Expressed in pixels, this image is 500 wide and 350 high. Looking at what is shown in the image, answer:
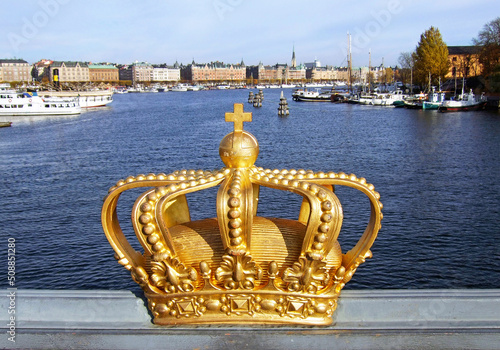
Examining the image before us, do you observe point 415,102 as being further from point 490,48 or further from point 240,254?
point 240,254

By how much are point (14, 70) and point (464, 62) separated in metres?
119

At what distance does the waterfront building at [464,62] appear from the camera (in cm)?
8225

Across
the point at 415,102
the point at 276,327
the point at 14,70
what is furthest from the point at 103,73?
the point at 276,327

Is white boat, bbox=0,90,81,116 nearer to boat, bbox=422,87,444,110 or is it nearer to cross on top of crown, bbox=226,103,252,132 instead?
boat, bbox=422,87,444,110

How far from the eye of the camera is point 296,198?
19547 mm

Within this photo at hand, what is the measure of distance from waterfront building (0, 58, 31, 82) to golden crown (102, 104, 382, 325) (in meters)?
146

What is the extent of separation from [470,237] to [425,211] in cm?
269

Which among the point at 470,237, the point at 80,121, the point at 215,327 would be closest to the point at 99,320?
the point at 215,327

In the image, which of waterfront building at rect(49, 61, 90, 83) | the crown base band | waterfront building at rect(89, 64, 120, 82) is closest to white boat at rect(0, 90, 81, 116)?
the crown base band

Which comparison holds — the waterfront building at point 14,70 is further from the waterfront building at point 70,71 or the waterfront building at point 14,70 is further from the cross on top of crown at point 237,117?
the cross on top of crown at point 237,117

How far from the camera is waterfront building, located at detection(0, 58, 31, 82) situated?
135m

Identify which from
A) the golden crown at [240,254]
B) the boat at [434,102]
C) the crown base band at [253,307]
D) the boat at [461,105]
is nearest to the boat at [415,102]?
the boat at [434,102]

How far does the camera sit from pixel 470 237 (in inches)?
602

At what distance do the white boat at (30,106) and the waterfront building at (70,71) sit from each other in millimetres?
97455
